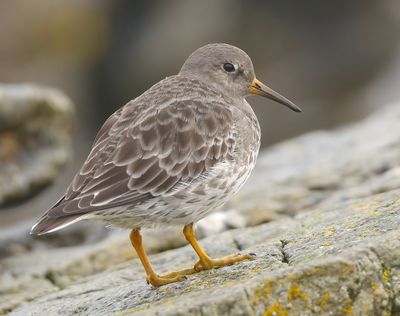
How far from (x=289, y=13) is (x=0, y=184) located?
12.5 m

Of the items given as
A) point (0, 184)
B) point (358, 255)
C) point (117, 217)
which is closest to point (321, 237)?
point (358, 255)

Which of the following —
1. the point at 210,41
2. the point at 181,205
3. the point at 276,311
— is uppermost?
the point at 210,41

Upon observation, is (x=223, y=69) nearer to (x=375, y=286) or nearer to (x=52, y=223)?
(x=52, y=223)

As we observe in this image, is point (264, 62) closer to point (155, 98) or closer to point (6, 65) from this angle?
point (6, 65)

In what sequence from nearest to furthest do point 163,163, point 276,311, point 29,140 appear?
point 276,311 → point 163,163 → point 29,140

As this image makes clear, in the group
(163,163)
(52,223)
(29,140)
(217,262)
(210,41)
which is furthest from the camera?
(210,41)

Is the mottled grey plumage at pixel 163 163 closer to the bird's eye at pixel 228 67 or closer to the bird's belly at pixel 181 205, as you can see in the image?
the bird's belly at pixel 181 205

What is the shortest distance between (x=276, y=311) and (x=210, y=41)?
633 inches

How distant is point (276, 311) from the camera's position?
5.32 meters

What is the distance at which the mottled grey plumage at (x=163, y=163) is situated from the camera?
652 centimetres

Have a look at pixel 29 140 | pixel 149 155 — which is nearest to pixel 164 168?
pixel 149 155

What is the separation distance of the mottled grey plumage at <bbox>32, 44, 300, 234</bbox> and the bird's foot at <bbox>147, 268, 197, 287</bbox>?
1.70 ft

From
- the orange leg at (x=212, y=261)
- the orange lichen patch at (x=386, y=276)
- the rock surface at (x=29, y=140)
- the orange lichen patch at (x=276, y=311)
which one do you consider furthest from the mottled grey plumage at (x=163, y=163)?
the rock surface at (x=29, y=140)

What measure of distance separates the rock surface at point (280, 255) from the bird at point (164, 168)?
613 mm
